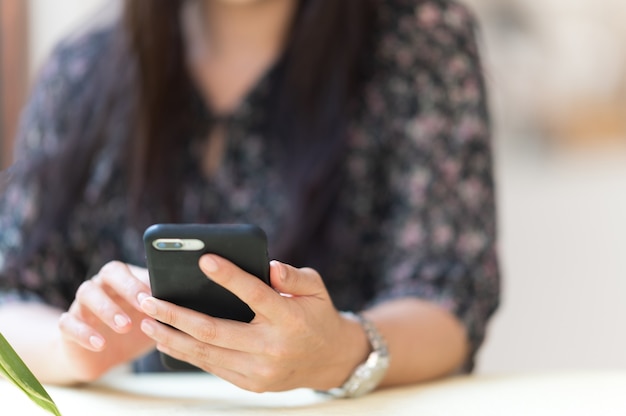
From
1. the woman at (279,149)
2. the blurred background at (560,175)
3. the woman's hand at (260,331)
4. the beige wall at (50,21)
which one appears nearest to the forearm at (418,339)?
the woman at (279,149)

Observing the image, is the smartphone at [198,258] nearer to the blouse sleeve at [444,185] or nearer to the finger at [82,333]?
the finger at [82,333]

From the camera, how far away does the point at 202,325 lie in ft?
1.90

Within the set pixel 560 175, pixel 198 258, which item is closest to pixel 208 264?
pixel 198 258

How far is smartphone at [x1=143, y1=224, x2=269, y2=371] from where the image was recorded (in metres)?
0.56

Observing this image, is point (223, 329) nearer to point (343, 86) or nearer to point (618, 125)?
point (343, 86)

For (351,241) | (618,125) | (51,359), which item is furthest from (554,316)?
(51,359)

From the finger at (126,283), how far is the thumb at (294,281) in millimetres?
97

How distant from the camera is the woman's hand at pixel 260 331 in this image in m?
0.57

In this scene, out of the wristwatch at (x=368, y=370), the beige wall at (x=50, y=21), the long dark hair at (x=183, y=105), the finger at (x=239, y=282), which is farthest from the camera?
the beige wall at (x=50, y=21)

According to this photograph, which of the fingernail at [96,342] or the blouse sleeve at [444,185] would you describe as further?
the blouse sleeve at [444,185]

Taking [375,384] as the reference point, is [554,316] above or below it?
below

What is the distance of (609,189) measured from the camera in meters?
2.12

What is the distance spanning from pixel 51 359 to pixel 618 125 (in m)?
1.70

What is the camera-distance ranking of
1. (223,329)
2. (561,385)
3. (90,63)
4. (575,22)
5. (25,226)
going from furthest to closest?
1. (575,22)
2. (90,63)
3. (25,226)
4. (561,385)
5. (223,329)
